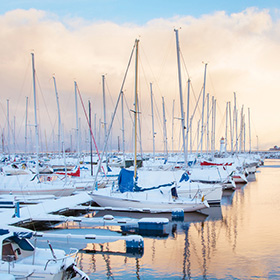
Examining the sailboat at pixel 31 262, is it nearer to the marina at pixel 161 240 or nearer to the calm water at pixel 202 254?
the marina at pixel 161 240

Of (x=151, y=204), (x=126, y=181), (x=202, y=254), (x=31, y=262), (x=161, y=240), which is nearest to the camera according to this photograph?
(x=31, y=262)

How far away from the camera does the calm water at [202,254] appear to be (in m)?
10.2

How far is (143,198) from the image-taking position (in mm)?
Result: 19281

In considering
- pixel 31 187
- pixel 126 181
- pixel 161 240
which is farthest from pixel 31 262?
pixel 31 187

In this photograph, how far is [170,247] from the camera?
42.8ft

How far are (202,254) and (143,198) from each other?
25.0ft

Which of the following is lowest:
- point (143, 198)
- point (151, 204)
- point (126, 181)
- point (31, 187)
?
point (151, 204)

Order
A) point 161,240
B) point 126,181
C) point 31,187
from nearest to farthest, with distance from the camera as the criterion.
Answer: point 161,240, point 126,181, point 31,187

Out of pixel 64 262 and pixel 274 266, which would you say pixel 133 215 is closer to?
pixel 274 266

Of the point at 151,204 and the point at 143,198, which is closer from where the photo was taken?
the point at 151,204

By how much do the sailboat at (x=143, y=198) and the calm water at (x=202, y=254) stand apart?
3.43ft

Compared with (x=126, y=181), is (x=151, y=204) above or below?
below

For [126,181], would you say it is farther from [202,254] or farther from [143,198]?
[202,254]

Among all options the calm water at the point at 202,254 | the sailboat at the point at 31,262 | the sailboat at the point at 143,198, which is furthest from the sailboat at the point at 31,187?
the sailboat at the point at 31,262
